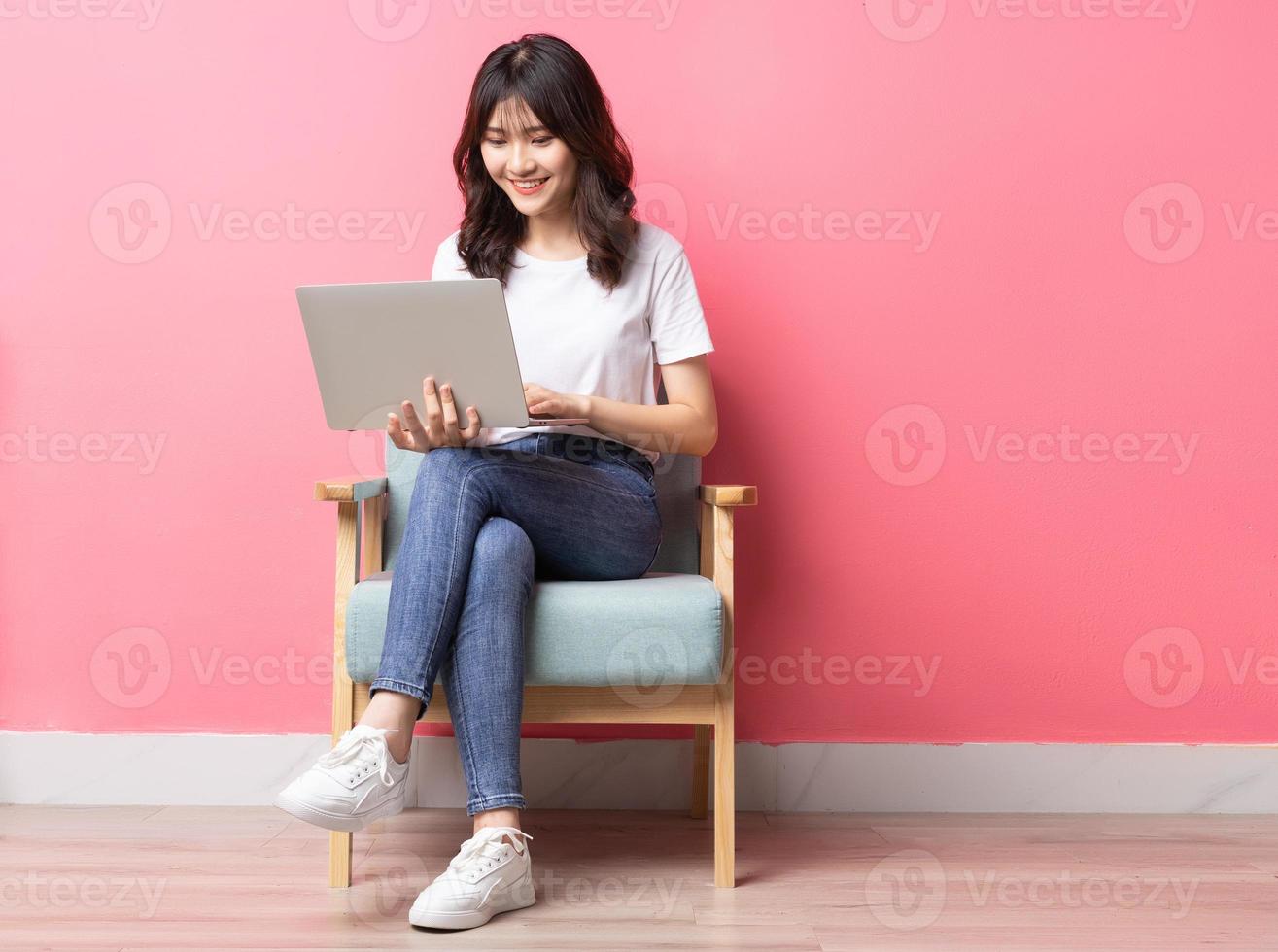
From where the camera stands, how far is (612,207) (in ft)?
5.90

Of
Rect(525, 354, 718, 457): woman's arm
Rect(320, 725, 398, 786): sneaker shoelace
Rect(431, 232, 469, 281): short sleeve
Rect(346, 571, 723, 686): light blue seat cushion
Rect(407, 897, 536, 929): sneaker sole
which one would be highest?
Rect(431, 232, 469, 281): short sleeve

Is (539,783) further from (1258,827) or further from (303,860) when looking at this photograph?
(1258,827)

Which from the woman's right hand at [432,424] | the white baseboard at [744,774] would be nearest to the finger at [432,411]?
the woman's right hand at [432,424]

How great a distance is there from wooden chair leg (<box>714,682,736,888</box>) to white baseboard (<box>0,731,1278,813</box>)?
0.46 meters

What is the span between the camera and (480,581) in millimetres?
1473

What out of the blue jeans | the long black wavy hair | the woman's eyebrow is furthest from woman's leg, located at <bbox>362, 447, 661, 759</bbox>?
the woman's eyebrow

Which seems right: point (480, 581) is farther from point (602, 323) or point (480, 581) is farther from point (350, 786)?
point (602, 323)

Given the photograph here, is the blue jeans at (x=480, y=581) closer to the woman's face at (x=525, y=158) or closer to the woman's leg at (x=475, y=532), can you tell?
the woman's leg at (x=475, y=532)

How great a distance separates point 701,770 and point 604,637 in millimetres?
579

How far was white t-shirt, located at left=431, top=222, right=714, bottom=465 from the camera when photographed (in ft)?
5.79

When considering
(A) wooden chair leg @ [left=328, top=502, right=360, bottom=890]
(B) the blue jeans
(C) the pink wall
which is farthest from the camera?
(C) the pink wall

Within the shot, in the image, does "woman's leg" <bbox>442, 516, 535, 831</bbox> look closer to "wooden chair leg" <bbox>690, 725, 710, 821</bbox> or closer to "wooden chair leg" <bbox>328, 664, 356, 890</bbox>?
"wooden chair leg" <bbox>328, 664, 356, 890</bbox>

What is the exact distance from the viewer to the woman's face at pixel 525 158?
1739 mm

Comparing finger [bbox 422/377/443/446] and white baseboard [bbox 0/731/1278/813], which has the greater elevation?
finger [bbox 422/377/443/446]
